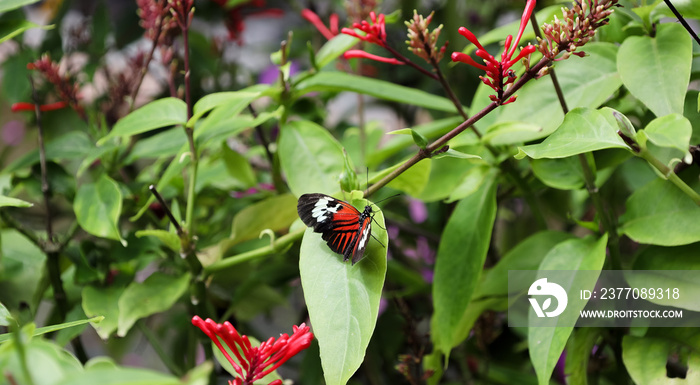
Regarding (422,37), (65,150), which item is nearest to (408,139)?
(422,37)

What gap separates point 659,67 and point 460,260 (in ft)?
0.59

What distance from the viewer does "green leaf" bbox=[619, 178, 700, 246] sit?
339 mm

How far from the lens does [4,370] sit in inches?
7.7

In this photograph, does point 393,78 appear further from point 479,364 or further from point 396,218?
point 479,364

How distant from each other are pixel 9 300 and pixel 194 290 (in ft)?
0.71

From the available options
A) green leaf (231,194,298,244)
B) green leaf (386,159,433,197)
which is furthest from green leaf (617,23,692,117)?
green leaf (231,194,298,244)

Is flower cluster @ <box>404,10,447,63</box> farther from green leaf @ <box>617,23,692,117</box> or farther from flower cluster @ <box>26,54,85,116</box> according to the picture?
flower cluster @ <box>26,54,85,116</box>

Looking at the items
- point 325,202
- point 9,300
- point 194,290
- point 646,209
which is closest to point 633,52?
point 646,209

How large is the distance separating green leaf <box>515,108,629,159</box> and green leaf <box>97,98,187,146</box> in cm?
24

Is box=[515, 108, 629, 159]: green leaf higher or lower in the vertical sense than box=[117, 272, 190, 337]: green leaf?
higher

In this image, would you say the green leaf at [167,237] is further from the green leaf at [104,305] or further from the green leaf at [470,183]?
the green leaf at [470,183]

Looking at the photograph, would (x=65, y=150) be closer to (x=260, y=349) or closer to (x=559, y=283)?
(x=260, y=349)

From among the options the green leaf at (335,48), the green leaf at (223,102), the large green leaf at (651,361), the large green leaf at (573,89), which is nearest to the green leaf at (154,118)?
the green leaf at (223,102)

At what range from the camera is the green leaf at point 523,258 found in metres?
0.42
